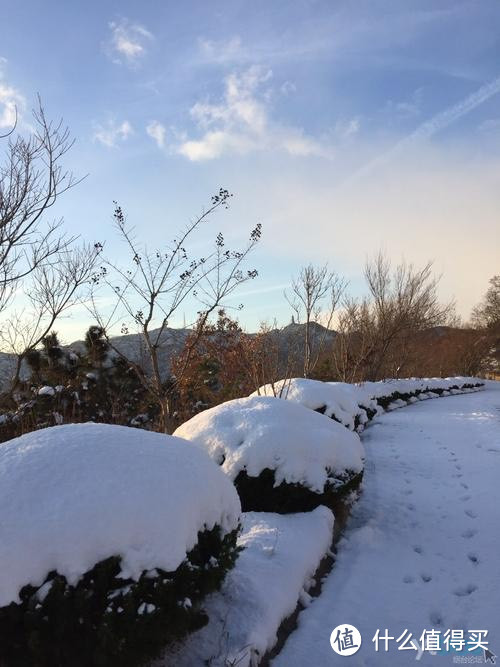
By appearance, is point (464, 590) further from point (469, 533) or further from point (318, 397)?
point (318, 397)

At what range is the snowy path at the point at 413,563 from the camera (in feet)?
8.29

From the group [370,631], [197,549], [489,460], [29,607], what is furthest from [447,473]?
[29,607]

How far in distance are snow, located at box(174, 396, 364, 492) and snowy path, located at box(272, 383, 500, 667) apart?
2.03 ft

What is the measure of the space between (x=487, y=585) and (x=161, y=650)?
2199 millimetres

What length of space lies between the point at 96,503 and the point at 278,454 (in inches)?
83.7

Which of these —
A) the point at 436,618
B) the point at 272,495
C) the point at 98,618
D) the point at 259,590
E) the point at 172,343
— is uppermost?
the point at 172,343

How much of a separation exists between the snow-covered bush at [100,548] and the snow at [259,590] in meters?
0.15

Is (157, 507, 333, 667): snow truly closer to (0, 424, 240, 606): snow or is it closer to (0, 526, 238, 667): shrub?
(0, 526, 238, 667): shrub

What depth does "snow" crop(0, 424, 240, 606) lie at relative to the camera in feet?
5.54

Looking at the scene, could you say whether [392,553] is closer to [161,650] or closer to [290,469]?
[290,469]

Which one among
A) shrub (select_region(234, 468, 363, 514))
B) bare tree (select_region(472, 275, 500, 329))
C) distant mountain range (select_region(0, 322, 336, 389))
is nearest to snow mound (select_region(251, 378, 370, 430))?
distant mountain range (select_region(0, 322, 336, 389))

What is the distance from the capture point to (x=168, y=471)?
2.17 meters

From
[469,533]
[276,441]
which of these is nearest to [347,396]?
[469,533]

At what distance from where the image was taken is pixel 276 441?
12.6 feet
